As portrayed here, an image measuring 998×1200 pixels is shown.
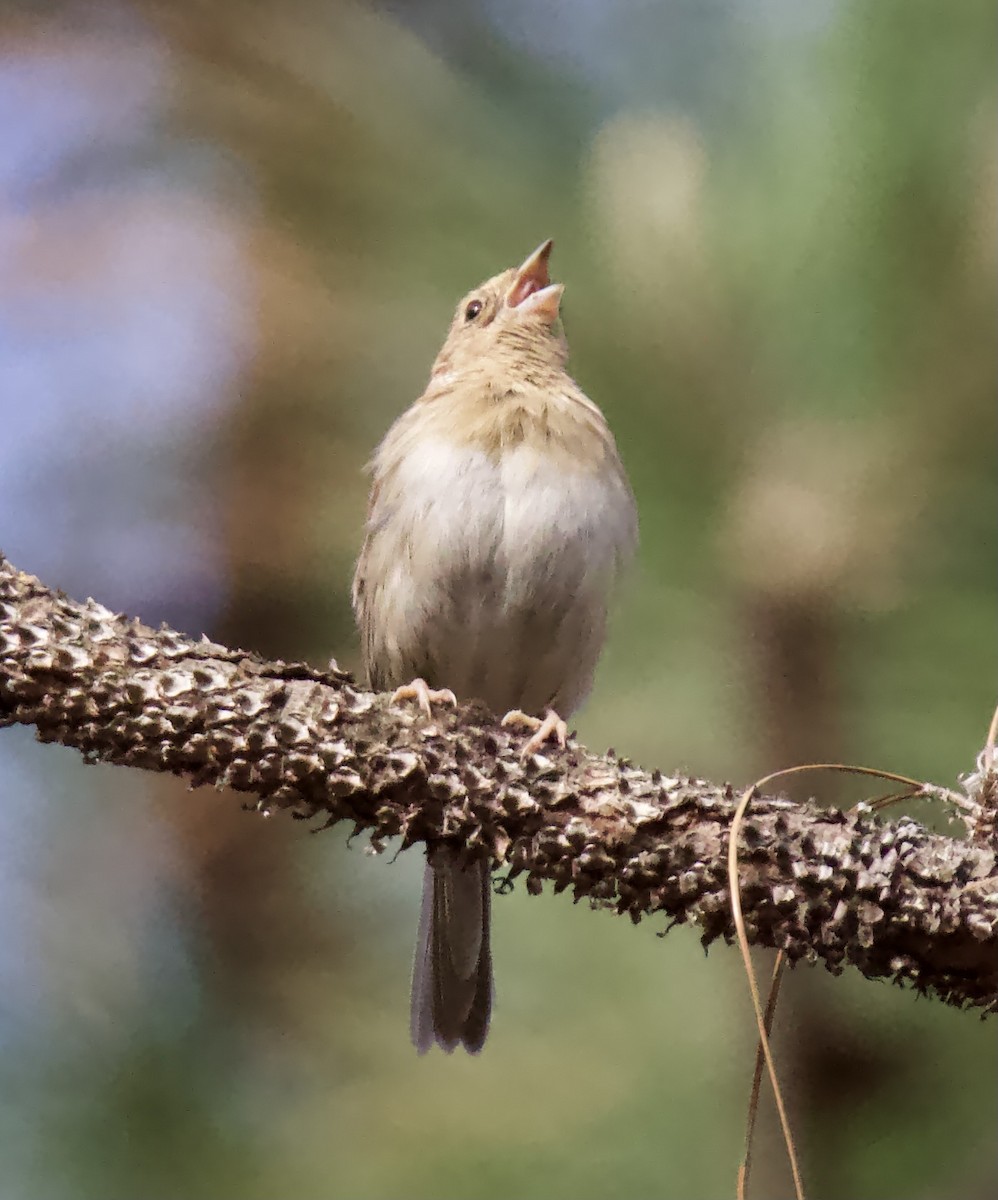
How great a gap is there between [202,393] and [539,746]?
0.54 meters

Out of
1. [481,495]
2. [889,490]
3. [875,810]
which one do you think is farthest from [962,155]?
[875,810]

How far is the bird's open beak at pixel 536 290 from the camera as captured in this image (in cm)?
125

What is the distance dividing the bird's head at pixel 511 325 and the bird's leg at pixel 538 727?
16.1 inches

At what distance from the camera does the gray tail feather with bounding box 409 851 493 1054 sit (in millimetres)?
1138

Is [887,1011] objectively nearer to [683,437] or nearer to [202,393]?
[683,437]

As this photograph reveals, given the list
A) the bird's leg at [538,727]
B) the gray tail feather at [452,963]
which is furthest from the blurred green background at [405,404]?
the bird's leg at [538,727]

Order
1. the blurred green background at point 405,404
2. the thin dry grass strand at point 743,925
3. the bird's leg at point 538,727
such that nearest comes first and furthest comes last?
the thin dry grass strand at point 743,925, the bird's leg at point 538,727, the blurred green background at point 405,404

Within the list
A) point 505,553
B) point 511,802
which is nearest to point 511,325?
point 505,553

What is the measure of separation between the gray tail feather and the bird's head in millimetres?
524

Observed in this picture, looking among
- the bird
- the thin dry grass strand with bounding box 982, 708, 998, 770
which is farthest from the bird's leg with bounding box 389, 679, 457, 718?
the thin dry grass strand with bounding box 982, 708, 998, 770

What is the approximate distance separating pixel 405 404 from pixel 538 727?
1.48ft

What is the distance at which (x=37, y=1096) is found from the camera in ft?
3.59

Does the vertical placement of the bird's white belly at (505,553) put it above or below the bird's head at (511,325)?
below

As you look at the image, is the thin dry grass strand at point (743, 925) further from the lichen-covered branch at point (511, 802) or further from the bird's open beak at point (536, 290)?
the bird's open beak at point (536, 290)
